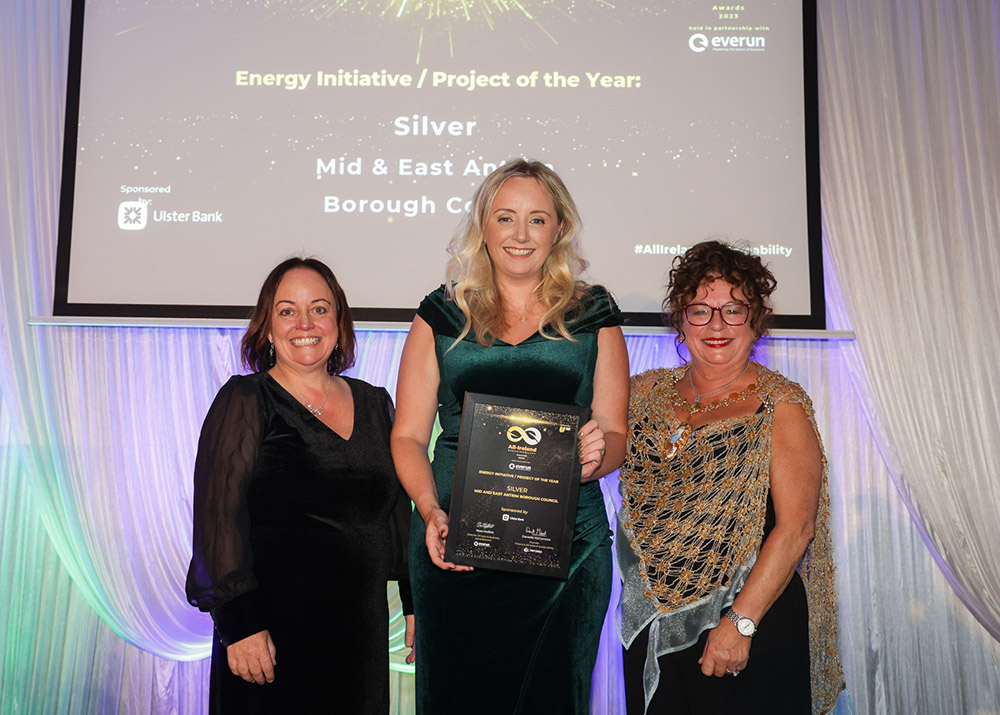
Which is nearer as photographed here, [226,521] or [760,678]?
[760,678]

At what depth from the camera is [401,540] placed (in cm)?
234

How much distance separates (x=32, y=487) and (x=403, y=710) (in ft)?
5.51

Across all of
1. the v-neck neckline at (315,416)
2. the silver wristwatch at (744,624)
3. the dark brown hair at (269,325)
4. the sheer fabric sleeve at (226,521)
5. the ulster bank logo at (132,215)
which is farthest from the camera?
the ulster bank logo at (132,215)

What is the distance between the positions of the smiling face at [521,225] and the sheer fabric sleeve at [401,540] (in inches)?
22.3

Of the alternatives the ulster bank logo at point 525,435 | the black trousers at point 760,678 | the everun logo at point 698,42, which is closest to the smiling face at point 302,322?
the ulster bank logo at point 525,435

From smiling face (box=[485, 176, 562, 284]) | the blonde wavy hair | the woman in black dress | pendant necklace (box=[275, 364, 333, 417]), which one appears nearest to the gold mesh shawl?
the blonde wavy hair

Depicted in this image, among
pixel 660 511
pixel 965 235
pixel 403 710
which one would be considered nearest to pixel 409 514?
pixel 660 511

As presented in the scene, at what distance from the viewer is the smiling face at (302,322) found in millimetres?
2285

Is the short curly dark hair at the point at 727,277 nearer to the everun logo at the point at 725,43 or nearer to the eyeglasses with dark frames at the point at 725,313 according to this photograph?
the eyeglasses with dark frames at the point at 725,313

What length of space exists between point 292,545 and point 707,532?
3.19ft

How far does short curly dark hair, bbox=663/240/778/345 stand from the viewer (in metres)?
2.11

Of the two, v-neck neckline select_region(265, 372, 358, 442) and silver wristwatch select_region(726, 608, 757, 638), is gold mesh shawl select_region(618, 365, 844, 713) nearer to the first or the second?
silver wristwatch select_region(726, 608, 757, 638)

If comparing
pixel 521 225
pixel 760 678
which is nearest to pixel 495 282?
pixel 521 225

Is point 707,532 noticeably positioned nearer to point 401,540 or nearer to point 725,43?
point 401,540
